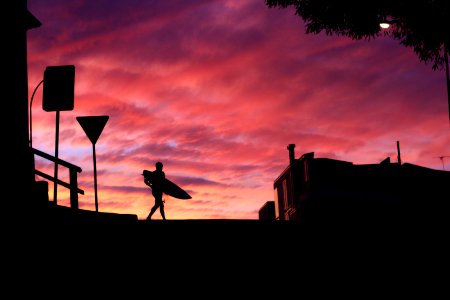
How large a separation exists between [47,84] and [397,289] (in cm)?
702

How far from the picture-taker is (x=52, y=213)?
1270cm

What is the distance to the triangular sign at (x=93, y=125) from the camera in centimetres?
1338

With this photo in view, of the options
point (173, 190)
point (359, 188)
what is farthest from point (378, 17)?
point (359, 188)

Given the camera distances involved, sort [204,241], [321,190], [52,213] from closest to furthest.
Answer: [204,241], [52,213], [321,190]

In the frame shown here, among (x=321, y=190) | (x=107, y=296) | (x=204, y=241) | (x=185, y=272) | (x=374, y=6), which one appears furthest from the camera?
(x=321, y=190)

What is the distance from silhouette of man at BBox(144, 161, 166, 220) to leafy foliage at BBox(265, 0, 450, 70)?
Answer: 515cm

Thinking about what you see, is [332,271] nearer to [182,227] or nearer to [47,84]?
[182,227]

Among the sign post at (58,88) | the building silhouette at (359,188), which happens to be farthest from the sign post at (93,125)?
the building silhouette at (359,188)

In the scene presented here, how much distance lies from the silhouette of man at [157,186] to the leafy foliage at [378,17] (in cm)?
515

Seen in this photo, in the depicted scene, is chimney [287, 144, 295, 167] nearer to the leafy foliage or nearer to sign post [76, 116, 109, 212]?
the leafy foliage

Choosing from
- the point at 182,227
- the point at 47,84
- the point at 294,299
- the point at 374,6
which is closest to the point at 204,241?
the point at 182,227

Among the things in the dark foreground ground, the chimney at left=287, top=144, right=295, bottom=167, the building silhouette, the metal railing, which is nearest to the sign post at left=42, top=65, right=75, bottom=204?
the dark foreground ground

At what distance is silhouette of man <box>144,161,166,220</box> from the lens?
1764 cm

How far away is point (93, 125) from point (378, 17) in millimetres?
7809
